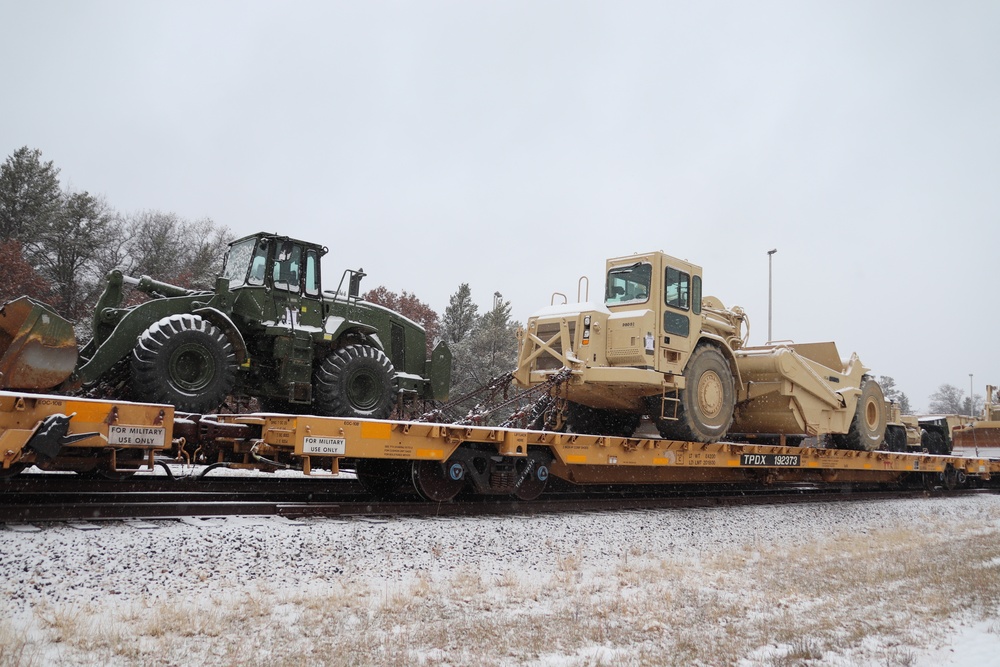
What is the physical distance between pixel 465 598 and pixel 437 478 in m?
2.99

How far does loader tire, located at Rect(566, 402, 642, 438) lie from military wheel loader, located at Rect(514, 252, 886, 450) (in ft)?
0.05

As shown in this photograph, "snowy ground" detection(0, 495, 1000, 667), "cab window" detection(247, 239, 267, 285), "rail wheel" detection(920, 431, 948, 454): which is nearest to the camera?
"snowy ground" detection(0, 495, 1000, 667)

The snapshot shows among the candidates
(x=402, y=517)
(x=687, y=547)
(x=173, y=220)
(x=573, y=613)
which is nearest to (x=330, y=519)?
(x=402, y=517)

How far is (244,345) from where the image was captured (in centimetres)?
933

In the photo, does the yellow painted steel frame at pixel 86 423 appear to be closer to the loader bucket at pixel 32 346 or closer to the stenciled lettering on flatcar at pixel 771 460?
the loader bucket at pixel 32 346

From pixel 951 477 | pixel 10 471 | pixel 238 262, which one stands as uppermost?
pixel 238 262

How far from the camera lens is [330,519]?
712cm

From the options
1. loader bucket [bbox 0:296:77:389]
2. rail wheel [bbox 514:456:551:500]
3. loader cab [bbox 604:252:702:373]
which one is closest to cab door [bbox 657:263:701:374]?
loader cab [bbox 604:252:702:373]

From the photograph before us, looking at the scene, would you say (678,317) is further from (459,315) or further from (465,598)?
(459,315)

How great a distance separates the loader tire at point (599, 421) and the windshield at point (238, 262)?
5110 mm

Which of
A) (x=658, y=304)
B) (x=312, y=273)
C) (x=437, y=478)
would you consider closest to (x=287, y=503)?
(x=437, y=478)

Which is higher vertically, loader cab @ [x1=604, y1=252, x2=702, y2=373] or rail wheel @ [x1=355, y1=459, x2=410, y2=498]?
loader cab @ [x1=604, y1=252, x2=702, y2=373]

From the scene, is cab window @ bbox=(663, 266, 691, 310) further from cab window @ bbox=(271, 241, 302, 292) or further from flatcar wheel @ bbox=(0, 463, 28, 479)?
flatcar wheel @ bbox=(0, 463, 28, 479)

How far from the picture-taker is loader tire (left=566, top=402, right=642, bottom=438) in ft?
38.5
